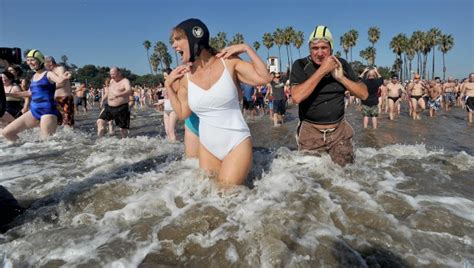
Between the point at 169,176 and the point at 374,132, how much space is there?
25.2 ft

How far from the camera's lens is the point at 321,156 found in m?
4.18

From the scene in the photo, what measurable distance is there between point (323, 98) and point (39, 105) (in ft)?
18.1

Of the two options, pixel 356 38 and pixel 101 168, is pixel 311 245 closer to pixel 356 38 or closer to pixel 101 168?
pixel 101 168

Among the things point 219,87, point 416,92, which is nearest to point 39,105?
point 219,87

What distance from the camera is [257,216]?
300 cm

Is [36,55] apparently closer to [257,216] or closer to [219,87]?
[219,87]

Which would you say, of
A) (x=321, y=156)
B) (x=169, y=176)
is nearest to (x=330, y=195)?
(x=321, y=156)

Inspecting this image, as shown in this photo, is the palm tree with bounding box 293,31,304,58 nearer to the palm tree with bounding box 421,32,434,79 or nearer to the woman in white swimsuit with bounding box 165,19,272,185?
the palm tree with bounding box 421,32,434,79

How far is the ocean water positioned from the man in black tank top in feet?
0.64

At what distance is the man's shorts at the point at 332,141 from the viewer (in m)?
4.03

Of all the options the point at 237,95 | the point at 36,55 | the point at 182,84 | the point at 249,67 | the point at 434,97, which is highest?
the point at 36,55

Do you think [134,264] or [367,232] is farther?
[367,232]

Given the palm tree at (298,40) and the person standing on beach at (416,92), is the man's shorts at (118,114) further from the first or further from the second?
the palm tree at (298,40)

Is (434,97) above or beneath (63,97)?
beneath
